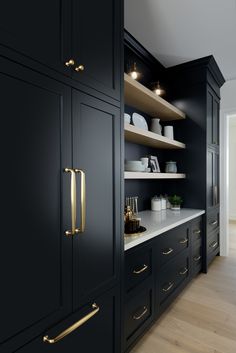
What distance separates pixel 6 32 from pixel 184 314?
2436mm

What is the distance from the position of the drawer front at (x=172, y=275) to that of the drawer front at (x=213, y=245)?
78 cm

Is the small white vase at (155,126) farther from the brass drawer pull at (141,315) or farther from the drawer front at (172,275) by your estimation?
the brass drawer pull at (141,315)

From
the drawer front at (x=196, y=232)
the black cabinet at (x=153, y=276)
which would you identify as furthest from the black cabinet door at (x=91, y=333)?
the drawer front at (x=196, y=232)

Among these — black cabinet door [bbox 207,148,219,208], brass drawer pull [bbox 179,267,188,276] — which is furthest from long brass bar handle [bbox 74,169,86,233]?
black cabinet door [bbox 207,148,219,208]

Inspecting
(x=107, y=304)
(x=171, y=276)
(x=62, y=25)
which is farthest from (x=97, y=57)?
(x=171, y=276)

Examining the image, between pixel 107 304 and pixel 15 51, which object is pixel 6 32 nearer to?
pixel 15 51

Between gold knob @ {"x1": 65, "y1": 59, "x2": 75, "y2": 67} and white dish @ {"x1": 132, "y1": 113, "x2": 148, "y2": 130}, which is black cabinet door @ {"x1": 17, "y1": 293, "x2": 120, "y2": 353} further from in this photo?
white dish @ {"x1": 132, "y1": 113, "x2": 148, "y2": 130}

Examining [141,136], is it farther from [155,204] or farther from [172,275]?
[172,275]

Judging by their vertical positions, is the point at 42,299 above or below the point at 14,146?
below

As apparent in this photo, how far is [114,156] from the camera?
1.32 metres

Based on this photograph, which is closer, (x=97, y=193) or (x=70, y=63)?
(x=70, y=63)

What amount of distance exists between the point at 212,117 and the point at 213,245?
183cm

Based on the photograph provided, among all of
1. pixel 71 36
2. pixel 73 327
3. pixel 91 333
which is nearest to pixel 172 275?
pixel 91 333

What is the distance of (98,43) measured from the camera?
1.19m
